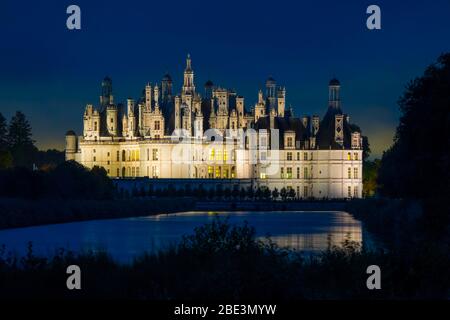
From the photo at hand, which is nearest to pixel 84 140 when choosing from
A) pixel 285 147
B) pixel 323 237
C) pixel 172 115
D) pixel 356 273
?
pixel 172 115

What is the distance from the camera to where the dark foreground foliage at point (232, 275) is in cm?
2061

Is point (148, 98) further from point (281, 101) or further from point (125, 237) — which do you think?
point (125, 237)

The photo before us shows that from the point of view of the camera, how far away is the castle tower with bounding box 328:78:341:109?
120 meters

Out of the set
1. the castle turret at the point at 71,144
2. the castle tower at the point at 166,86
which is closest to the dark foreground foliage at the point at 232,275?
the castle tower at the point at 166,86

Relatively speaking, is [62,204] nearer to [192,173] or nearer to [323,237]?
[323,237]

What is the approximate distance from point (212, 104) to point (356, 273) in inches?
3927

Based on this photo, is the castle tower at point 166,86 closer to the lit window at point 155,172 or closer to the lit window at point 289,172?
the lit window at point 155,172

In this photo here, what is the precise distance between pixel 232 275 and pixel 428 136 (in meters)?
14.2

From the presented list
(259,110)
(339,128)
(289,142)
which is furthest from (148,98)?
(339,128)

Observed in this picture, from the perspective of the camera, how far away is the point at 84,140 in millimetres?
128500

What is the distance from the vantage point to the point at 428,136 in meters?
33.4

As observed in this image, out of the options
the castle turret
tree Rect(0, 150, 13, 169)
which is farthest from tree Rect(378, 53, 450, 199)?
the castle turret

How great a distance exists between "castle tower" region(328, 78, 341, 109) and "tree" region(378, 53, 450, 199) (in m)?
81.6

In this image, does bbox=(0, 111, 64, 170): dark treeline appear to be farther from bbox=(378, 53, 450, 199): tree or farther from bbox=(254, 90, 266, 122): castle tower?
bbox=(378, 53, 450, 199): tree
